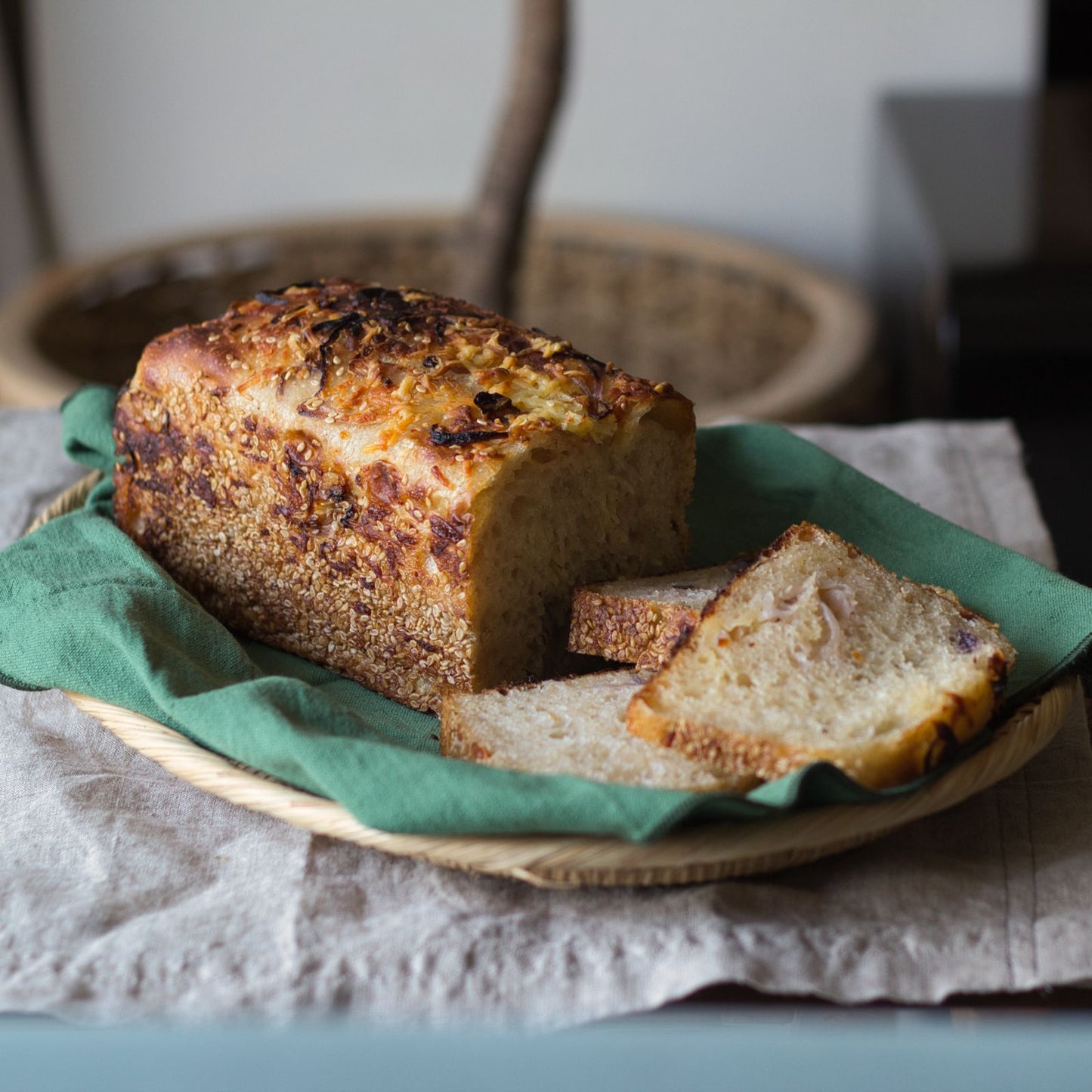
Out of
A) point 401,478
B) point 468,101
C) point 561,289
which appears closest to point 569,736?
point 401,478

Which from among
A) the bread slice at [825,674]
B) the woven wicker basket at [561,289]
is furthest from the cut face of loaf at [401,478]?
the woven wicker basket at [561,289]

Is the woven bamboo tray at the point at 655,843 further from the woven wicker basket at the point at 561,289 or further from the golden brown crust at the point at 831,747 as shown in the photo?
the woven wicker basket at the point at 561,289

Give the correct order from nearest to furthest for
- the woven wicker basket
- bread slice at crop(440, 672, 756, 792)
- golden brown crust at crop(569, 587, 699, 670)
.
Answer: bread slice at crop(440, 672, 756, 792)
golden brown crust at crop(569, 587, 699, 670)
the woven wicker basket

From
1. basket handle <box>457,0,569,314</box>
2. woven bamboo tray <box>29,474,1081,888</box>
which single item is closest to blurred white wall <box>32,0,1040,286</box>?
basket handle <box>457,0,569,314</box>

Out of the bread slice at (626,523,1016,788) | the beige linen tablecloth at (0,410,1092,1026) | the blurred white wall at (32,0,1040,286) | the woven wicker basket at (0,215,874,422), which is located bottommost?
the woven wicker basket at (0,215,874,422)

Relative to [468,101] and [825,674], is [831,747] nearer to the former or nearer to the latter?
[825,674]

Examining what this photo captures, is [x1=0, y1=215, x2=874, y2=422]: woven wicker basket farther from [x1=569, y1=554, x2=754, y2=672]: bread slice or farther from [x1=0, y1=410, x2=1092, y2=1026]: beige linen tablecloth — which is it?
[x1=0, y1=410, x2=1092, y2=1026]: beige linen tablecloth
